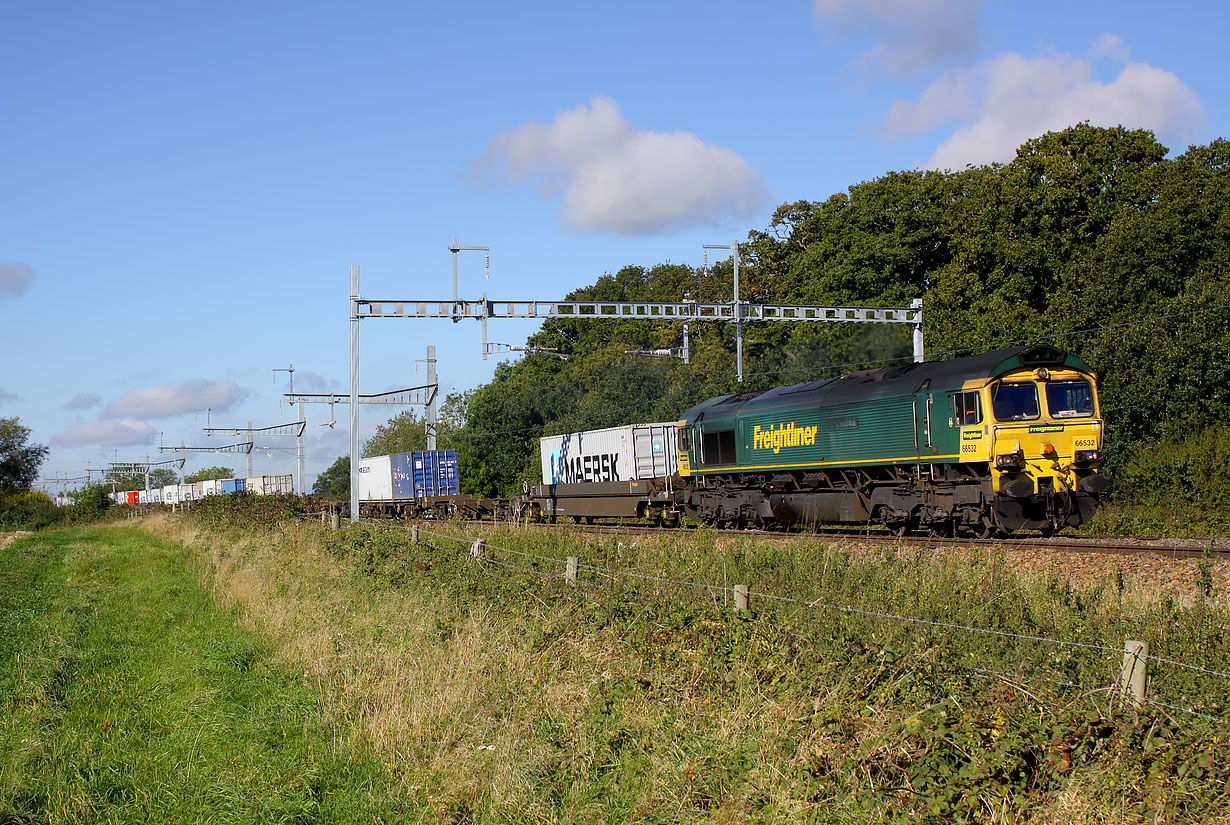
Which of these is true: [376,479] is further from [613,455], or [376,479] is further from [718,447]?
[718,447]

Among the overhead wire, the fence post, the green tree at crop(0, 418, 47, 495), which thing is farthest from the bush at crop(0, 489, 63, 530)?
the fence post

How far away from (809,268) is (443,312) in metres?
29.6

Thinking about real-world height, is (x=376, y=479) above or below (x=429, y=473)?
below

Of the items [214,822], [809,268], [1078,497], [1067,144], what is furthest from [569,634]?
[809,268]

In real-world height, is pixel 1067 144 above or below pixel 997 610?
above

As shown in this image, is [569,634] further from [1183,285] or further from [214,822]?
[1183,285]

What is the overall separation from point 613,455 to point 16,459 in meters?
61.6

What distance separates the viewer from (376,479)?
56.9 metres

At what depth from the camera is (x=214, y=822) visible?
7930mm

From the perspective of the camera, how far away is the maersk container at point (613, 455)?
1282 inches

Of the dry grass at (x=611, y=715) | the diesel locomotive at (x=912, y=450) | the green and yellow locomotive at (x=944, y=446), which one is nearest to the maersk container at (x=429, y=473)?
the diesel locomotive at (x=912, y=450)

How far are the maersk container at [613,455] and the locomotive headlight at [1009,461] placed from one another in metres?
13.2

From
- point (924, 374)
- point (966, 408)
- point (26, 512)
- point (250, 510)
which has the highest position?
point (924, 374)

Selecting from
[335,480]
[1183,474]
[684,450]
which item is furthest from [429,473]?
[335,480]
